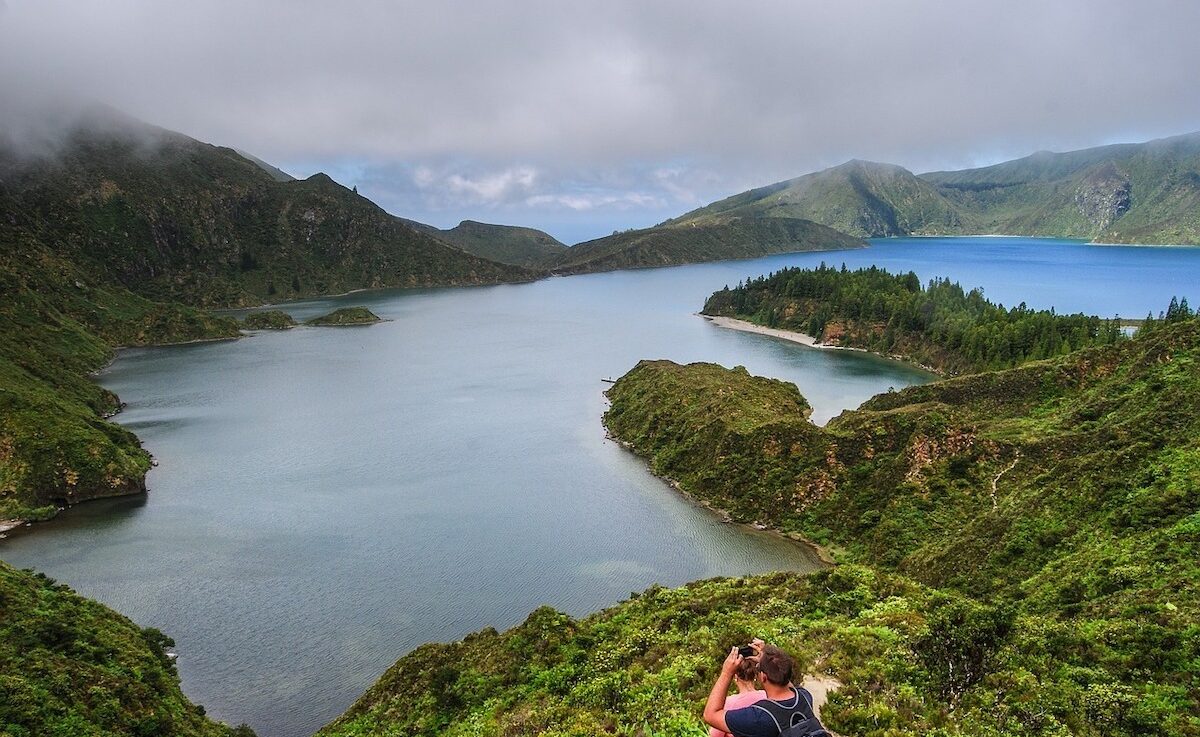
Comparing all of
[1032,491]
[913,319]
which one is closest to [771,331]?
[913,319]

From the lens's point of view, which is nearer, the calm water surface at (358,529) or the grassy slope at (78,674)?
the grassy slope at (78,674)

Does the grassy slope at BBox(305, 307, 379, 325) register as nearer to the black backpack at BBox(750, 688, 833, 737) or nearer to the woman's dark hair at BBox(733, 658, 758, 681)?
the woman's dark hair at BBox(733, 658, 758, 681)

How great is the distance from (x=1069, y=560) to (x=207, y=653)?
44756 millimetres

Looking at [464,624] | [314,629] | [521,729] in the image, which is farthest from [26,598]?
[521,729]

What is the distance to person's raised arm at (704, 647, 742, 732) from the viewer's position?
28.1ft

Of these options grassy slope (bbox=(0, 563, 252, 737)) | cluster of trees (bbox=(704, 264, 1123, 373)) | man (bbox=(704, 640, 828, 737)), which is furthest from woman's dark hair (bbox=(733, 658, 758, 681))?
cluster of trees (bbox=(704, 264, 1123, 373))

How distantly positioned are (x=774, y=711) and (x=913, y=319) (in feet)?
463

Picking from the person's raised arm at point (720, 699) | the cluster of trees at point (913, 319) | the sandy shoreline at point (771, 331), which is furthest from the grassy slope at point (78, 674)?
the sandy shoreline at point (771, 331)

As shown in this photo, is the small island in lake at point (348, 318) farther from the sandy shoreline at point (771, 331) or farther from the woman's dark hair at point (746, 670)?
the woman's dark hair at point (746, 670)

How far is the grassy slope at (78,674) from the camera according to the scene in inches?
928

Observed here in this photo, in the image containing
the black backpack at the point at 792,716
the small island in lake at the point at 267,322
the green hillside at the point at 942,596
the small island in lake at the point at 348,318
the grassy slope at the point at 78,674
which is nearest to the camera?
the black backpack at the point at 792,716

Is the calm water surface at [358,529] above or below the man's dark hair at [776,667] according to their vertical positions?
below

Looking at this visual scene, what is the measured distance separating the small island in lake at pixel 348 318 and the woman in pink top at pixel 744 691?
190 metres

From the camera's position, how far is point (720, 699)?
8.76 m
